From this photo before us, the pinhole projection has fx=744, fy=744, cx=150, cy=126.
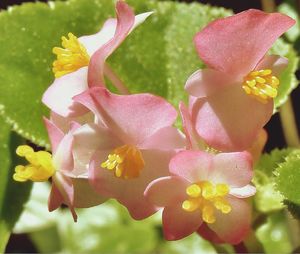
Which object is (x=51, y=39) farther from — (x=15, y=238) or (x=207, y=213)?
(x=15, y=238)

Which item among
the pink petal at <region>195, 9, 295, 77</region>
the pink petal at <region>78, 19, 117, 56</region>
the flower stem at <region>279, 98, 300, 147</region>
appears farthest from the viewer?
the flower stem at <region>279, 98, 300, 147</region>

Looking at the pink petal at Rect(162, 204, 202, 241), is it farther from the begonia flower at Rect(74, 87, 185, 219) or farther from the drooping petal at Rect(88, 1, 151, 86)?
the drooping petal at Rect(88, 1, 151, 86)

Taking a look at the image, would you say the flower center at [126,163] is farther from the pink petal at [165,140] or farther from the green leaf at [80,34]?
the green leaf at [80,34]

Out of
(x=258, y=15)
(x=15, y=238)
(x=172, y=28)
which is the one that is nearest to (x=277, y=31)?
(x=258, y=15)

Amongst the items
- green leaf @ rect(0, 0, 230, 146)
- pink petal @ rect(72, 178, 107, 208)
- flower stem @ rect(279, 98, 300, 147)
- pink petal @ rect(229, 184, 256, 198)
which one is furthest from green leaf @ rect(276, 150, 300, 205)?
flower stem @ rect(279, 98, 300, 147)

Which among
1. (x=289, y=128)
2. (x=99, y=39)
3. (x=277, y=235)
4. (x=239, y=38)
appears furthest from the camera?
(x=277, y=235)

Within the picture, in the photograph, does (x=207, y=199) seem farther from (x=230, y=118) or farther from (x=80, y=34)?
(x=80, y=34)

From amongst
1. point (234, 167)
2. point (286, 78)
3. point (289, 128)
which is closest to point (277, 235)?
point (289, 128)

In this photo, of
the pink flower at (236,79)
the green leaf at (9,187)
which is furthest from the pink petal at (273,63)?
the green leaf at (9,187)
